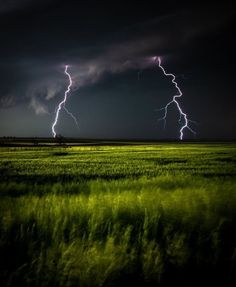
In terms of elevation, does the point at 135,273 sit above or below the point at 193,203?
below

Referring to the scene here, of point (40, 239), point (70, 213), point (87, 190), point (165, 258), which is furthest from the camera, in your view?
point (87, 190)

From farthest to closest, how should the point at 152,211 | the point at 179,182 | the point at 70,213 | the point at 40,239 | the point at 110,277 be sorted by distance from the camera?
the point at 179,182 → the point at 152,211 → the point at 70,213 → the point at 40,239 → the point at 110,277

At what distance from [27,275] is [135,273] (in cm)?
148

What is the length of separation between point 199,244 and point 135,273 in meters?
1.35

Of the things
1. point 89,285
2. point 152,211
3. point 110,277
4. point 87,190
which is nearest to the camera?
point 89,285

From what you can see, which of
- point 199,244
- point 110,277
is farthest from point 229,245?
point 110,277

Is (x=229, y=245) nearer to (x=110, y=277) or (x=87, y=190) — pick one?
(x=110, y=277)

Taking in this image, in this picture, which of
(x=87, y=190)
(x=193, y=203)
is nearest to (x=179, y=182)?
(x=87, y=190)

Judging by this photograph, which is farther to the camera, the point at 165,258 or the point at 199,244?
the point at 199,244

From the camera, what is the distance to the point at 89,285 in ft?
15.0

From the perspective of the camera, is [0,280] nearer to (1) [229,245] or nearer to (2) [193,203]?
(1) [229,245]

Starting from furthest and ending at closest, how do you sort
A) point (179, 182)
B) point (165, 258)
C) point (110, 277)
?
point (179, 182) → point (165, 258) → point (110, 277)

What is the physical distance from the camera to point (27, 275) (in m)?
4.62

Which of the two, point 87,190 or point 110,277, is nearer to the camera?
point 110,277
